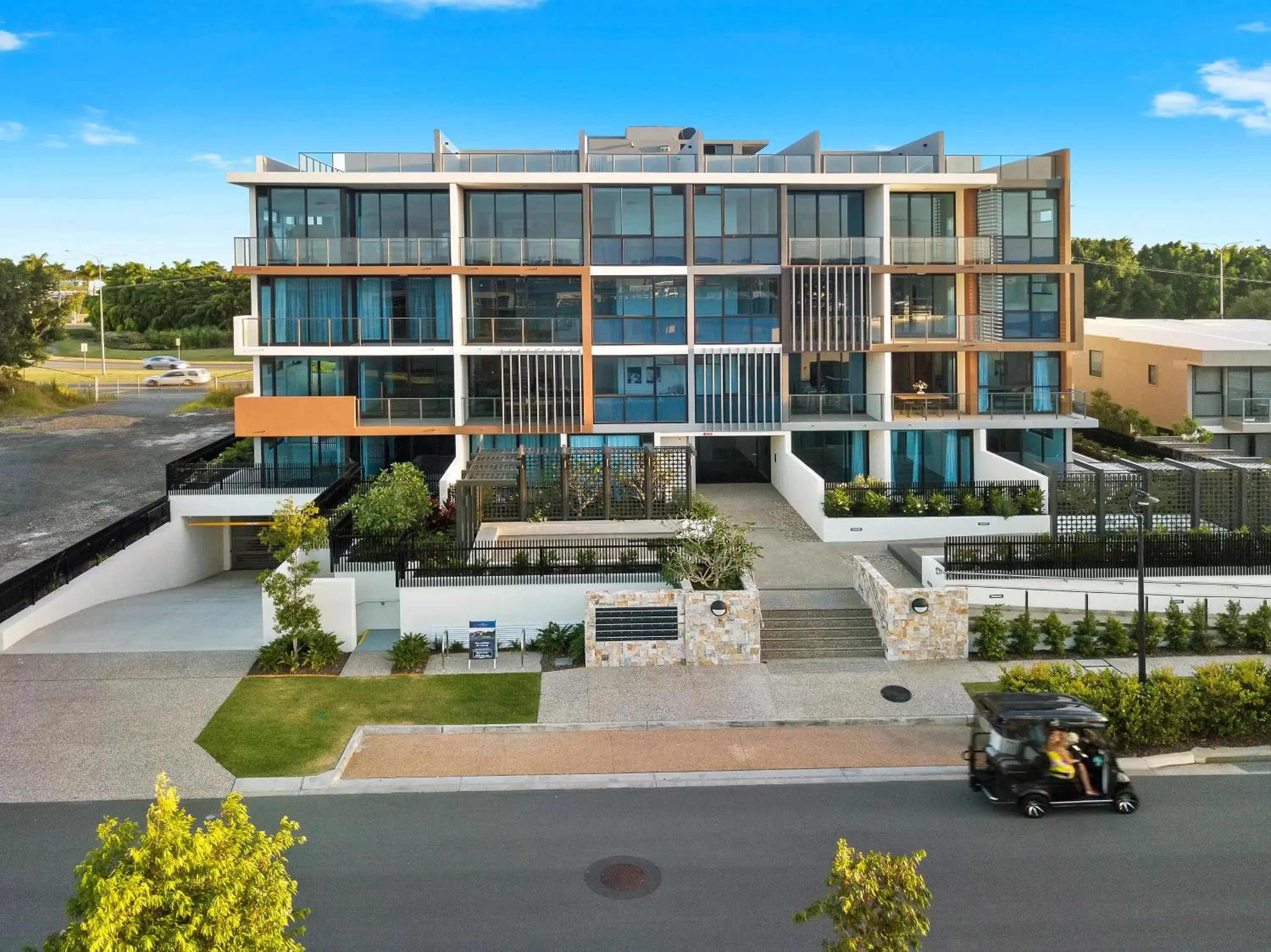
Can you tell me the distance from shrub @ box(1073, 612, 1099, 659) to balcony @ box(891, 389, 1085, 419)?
14364mm

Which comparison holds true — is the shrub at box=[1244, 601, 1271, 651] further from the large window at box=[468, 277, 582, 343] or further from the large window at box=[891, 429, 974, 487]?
the large window at box=[468, 277, 582, 343]

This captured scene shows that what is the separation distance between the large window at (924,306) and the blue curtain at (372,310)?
16285 mm

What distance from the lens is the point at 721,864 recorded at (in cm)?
1434

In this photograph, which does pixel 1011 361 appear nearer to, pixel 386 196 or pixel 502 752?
pixel 386 196

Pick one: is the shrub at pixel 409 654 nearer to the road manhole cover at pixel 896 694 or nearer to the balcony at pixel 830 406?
the road manhole cover at pixel 896 694

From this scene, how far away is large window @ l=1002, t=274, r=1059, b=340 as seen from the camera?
122ft

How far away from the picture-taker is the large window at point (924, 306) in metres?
36.9

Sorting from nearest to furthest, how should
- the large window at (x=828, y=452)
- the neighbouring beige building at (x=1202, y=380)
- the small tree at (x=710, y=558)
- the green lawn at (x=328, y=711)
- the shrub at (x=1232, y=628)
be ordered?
the green lawn at (x=328, y=711) < the shrub at (x=1232, y=628) < the small tree at (x=710, y=558) < the large window at (x=828, y=452) < the neighbouring beige building at (x=1202, y=380)

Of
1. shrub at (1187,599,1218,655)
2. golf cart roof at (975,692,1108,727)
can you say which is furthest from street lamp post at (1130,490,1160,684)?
shrub at (1187,599,1218,655)

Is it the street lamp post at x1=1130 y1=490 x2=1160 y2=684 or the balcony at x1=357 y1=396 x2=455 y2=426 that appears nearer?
the street lamp post at x1=1130 y1=490 x2=1160 y2=684

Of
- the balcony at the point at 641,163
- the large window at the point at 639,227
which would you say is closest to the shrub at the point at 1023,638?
the large window at the point at 639,227

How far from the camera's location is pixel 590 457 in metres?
31.6

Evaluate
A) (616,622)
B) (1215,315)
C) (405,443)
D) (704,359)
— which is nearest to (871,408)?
(704,359)

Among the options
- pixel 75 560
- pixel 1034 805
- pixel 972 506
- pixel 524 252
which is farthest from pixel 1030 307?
pixel 75 560
